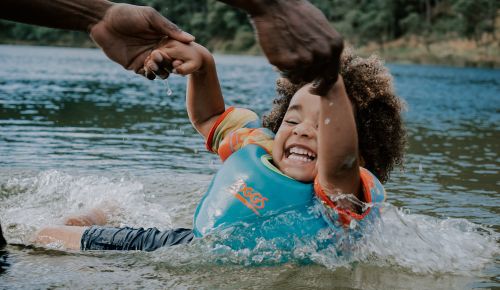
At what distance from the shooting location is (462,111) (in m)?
19.8

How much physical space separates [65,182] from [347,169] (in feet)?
13.9

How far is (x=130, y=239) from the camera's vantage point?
14.7 feet

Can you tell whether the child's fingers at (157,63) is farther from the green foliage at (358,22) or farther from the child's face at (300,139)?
the green foliage at (358,22)

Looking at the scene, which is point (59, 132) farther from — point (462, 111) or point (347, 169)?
point (462, 111)

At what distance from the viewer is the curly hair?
A: 4301 millimetres

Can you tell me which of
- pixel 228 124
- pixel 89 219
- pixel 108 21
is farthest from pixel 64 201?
pixel 108 21

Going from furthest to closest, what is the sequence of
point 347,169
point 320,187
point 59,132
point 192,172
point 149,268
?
point 59,132 < point 192,172 < point 149,268 < point 320,187 < point 347,169

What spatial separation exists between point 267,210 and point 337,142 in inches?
33.4

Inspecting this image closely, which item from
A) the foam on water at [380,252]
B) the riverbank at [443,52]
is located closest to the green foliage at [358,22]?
the riverbank at [443,52]

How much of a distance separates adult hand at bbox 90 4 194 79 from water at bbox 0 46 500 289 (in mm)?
1302

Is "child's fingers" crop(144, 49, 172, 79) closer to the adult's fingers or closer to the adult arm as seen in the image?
the adult's fingers

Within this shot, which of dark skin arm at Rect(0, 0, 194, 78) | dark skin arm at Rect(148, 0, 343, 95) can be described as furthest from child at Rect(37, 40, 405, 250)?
dark skin arm at Rect(148, 0, 343, 95)

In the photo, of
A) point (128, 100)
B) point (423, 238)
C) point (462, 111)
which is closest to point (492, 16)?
point (462, 111)

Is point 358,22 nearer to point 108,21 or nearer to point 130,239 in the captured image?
point 130,239
